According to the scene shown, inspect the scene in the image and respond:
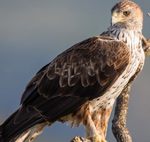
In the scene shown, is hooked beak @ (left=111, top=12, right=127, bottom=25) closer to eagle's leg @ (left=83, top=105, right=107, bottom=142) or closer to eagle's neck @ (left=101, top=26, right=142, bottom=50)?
eagle's neck @ (left=101, top=26, right=142, bottom=50)

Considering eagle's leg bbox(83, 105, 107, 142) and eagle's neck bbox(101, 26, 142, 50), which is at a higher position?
eagle's neck bbox(101, 26, 142, 50)

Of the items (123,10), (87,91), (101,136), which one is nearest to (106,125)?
(101,136)

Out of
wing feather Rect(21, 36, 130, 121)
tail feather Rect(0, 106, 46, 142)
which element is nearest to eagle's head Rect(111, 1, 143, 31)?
wing feather Rect(21, 36, 130, 121)

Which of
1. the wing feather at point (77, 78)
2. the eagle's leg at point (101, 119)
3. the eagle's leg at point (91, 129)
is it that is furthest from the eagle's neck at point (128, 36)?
the eagle's leg at point (91, 129)

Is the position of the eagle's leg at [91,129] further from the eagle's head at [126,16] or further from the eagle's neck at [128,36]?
the eagle's head at [126,16]

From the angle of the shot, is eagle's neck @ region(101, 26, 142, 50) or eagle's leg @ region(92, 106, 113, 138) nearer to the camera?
eagle's neck @ region(101, 26, 142, 50)

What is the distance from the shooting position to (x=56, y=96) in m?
9.16

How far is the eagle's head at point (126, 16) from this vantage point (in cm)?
959

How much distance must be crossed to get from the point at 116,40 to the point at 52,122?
2050 millimetres

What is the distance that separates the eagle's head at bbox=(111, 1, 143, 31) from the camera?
9.59 metres

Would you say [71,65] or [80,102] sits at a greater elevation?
[71,65]

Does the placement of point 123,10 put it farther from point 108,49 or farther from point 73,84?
point 73,84

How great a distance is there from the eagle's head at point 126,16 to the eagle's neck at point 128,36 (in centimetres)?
10

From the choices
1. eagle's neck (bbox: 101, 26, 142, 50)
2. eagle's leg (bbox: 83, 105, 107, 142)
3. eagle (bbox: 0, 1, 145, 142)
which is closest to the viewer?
eagle (bbox: 0, 1, 145, 142)
